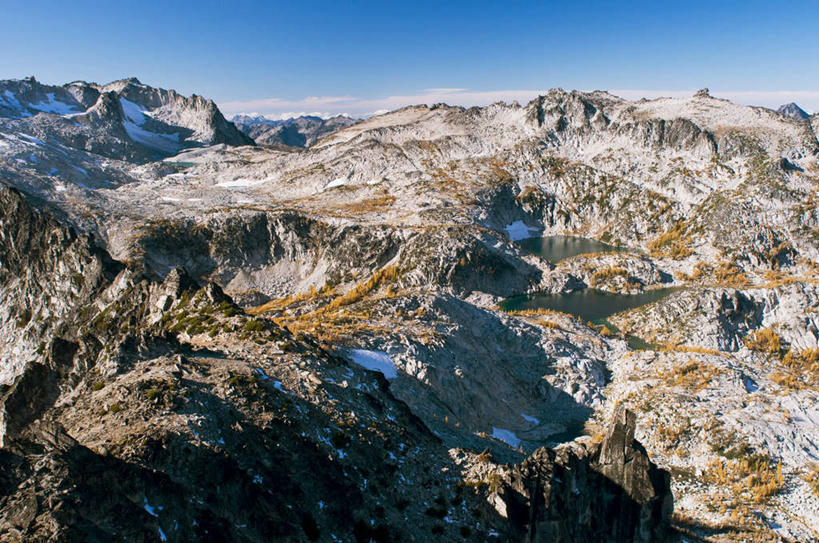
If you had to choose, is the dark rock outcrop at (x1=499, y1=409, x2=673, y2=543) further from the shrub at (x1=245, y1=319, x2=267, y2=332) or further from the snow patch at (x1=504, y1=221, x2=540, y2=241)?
the snow patch at (x1=504, y1=221, x2=540, y2=241)

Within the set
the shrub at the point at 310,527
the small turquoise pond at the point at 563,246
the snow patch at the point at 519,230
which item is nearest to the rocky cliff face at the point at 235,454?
the shrub at the point at 310,527

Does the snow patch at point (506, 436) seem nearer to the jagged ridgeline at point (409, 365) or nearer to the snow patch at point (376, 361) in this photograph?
the jagged ridgeline at point (409, 365)

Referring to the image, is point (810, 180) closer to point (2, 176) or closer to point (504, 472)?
point (504, 472)

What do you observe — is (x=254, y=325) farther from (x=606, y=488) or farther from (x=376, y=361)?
(x=606, y=488)

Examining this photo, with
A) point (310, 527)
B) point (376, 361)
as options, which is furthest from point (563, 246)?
point (310, 527)

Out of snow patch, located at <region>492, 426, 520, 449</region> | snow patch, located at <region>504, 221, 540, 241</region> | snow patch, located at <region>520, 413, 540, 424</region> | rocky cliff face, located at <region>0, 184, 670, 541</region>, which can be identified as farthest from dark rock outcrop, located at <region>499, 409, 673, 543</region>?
snow patch, located at <region>504, 221, 540, 241</region>
